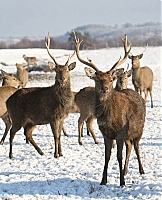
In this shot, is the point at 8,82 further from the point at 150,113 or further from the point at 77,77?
the point at 77,77

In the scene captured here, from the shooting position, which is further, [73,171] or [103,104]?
[73,171]

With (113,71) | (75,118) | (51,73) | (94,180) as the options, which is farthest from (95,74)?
(51,73)

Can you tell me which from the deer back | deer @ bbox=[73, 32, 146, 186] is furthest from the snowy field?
the deer back

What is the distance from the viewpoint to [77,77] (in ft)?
97.7

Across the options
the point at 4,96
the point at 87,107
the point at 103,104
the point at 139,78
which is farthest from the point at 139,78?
the point at 103,104

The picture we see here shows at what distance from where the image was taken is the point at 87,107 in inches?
438

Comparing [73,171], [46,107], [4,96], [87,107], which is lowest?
[73,171]

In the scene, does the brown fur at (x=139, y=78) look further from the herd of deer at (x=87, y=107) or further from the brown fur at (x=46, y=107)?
the brown fur at (x=46, y=107)

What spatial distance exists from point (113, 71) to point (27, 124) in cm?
331

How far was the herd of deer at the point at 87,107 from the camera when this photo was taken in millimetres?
7102

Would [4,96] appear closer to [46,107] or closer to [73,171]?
[46,107]

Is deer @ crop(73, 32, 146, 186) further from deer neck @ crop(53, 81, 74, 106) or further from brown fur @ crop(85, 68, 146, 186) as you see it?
deer neck @ crop(53, 81, 74, 106)

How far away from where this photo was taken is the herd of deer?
280 inches

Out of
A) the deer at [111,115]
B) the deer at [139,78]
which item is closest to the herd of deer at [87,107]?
the deer at [111,115]
